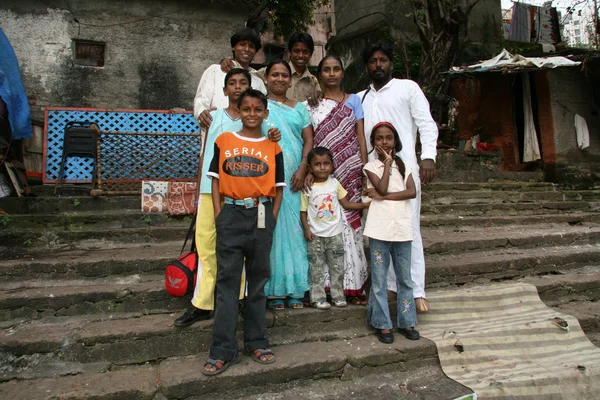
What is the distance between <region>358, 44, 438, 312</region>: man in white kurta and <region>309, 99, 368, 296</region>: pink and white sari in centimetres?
20

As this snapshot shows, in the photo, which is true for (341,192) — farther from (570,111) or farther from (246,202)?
(570,111)

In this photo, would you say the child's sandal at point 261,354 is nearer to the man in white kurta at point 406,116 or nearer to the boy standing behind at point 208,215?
the boy standing behind at point 208,215

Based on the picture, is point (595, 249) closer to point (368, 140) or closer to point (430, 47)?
point (368, 140)

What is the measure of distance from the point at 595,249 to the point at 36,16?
384 inches

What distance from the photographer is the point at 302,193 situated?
3031 mm

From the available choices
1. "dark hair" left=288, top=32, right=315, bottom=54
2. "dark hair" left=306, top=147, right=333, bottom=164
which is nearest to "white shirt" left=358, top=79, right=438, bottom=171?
"dark hair" left=306, top=147, right=333, bottom=164

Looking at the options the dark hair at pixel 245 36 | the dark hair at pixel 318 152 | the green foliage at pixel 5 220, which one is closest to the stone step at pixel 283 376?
the dark hair at pixel 318 152

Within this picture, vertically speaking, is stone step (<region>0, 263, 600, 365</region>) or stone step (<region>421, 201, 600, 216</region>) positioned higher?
stone step (<region>421, 201, 600, 216</region>)

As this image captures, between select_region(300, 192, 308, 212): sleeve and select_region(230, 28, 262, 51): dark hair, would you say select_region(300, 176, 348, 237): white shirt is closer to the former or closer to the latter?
select_region(300, 192, 308, 212): sleeve

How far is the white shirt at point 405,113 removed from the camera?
316 cm

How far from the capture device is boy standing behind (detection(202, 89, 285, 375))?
2.40 m

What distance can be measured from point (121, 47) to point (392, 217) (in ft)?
24.6

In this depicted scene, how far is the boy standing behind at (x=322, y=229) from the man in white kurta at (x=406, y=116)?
0.43 m

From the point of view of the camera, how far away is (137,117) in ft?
23.1
